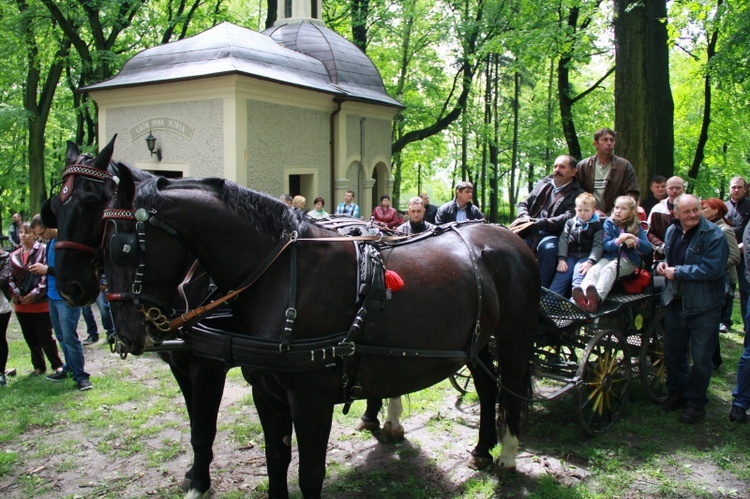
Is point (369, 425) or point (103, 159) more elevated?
point (103, 159)

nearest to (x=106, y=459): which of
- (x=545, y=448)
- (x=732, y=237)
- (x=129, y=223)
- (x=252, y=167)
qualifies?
(x=129, y=223)

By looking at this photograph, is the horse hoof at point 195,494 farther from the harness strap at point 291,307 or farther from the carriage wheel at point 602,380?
the carriage wheel at point 602,380

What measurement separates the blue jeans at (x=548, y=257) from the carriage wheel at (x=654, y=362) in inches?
44.3

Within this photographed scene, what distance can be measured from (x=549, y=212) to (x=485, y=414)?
2.28 meters

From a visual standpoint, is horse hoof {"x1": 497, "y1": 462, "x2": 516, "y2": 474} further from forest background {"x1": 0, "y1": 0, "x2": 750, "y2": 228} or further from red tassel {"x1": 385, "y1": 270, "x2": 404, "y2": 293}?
forest background {"x1": 0, "y1": 0, "x2": 750, "y2": 228}

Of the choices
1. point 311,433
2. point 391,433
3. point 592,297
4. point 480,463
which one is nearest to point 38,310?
point 391,433

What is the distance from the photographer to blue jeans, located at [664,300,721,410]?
5574 mm

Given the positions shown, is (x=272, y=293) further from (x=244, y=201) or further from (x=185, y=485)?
(x=185, y=485)

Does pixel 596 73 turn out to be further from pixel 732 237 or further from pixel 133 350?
pixel 133 350

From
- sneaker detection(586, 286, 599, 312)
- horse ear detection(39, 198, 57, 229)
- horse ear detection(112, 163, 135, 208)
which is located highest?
horse ear detection(112, 163, 135, 208)

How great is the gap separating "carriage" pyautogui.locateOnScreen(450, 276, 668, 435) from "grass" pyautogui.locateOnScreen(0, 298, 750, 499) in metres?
0.25

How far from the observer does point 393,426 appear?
209 inches

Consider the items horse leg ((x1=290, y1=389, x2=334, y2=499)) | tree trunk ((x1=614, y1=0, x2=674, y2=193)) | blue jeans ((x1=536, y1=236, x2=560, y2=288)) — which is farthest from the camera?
tree trunk ((x1=614, y1=0, x2=674, y2=193))

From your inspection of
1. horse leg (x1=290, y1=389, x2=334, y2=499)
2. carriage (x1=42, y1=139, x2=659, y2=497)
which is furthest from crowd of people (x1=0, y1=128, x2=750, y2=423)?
horse leg (x1=290, y1=389, x2=334, y2=499)
